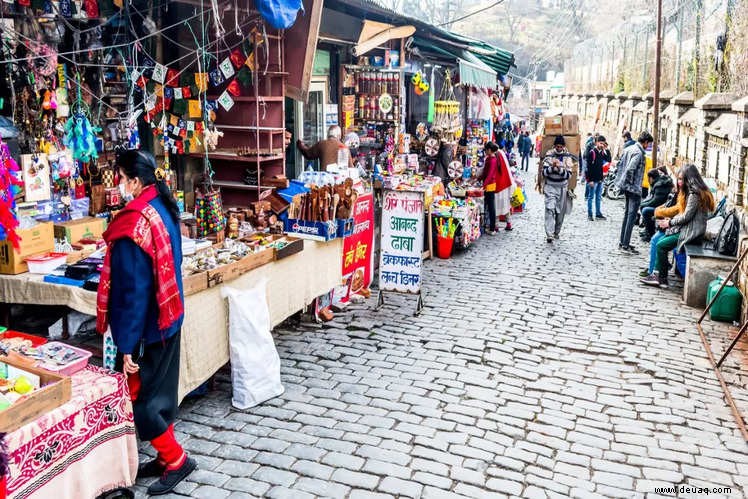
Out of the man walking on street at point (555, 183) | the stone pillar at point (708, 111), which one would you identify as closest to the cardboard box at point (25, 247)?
the man walking on street at point (555, 183)

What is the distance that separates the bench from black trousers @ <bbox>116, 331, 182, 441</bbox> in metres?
7.12

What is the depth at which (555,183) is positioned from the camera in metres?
12.6

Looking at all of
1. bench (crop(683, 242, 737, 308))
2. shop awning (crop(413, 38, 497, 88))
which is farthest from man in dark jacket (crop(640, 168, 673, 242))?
shop awning (crop(413, 38, 497, 88))

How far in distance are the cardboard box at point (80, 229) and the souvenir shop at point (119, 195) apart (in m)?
0.01

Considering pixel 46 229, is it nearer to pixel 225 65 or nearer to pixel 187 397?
pixel 187 397

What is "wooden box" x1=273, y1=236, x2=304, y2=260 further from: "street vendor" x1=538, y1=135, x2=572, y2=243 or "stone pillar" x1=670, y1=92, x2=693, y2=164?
"stone pillar" x1=670, y1=92, x2=693, y2=164

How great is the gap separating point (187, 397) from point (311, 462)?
154 cm

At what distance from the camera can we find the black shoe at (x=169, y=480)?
4416 mm

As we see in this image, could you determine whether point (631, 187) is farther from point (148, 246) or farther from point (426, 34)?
point (148, 246)

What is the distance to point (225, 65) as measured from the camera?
8023mm

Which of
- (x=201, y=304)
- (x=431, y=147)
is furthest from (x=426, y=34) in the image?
(x=201, y=304)

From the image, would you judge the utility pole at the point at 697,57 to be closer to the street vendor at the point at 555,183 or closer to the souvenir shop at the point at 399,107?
the souvenir shop at the point at 399,107

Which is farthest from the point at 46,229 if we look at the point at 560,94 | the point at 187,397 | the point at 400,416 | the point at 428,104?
the point at 560,94

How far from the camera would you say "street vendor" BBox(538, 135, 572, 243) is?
40.9 feet
